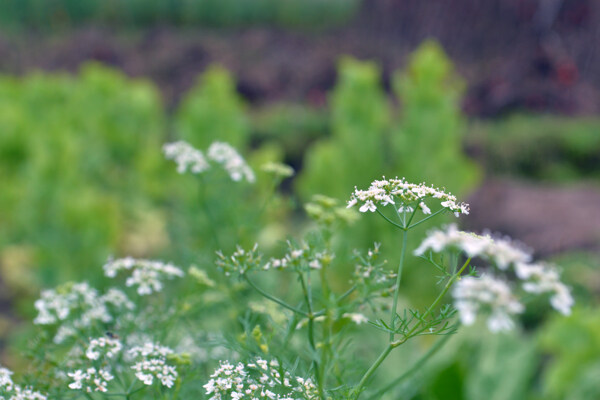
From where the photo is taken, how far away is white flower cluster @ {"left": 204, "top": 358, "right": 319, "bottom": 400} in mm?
771

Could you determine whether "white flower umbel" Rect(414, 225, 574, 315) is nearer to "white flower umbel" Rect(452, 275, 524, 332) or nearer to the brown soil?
"white flower umbel" Rect(452, 275, 524, 332)

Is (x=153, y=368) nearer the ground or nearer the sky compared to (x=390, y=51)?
nearer the ground

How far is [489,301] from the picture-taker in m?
0.60

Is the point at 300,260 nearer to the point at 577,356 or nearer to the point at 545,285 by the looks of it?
the point at 545,285

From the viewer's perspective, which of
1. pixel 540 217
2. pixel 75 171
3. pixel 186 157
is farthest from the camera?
pixel 540 217

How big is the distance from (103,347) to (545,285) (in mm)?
655

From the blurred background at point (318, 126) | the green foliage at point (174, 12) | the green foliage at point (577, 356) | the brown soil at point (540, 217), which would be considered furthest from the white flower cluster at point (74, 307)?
the green foliage at point (174, 12)

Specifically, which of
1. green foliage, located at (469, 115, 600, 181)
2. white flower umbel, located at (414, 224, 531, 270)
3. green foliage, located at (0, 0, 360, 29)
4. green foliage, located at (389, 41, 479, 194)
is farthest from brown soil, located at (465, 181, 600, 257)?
green foliage, located at (0, 0, 360, 29)

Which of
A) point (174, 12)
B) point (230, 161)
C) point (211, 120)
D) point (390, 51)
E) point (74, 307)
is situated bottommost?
point (74, 307)

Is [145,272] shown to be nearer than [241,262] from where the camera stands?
No

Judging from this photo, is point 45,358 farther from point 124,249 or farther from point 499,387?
point 124,249

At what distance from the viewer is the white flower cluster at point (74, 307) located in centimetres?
109

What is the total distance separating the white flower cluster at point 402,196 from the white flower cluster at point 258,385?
27 centimetres

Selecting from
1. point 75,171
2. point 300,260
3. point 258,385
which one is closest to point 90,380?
point 258,385
